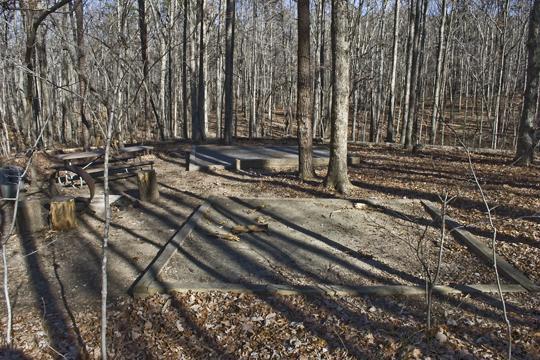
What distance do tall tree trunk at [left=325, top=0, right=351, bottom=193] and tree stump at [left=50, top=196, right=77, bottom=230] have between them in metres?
4.54

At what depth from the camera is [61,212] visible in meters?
5.82

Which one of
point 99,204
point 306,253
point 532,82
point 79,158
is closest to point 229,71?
point 79,158

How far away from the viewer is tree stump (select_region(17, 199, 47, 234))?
19.5 ft

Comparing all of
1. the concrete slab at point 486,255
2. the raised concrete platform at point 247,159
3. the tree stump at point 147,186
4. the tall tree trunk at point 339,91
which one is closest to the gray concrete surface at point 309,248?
the concrete slab at point 486,255

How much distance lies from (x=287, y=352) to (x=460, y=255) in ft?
9.51

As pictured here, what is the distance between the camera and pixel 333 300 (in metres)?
3.92

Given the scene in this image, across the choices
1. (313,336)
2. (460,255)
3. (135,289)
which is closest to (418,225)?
(460,255)

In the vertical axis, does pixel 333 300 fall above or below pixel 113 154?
below

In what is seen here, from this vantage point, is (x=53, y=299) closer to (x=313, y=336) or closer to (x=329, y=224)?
(x=313, y=336)

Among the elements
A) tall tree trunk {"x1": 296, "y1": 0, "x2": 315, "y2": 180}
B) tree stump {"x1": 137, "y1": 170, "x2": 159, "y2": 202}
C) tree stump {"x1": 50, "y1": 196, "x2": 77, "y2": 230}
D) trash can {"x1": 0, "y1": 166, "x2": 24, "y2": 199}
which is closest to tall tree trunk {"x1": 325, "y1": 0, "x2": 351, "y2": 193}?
tall tree trunk {"x1": 296, "y1": 0, "x2": 315, "y2": 180}

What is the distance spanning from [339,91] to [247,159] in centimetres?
358

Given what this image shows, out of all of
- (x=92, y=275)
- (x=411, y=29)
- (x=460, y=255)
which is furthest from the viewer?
(x=411, y=29)

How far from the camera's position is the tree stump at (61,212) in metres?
5.77

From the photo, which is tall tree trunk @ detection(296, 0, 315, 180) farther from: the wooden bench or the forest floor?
the forest floor
